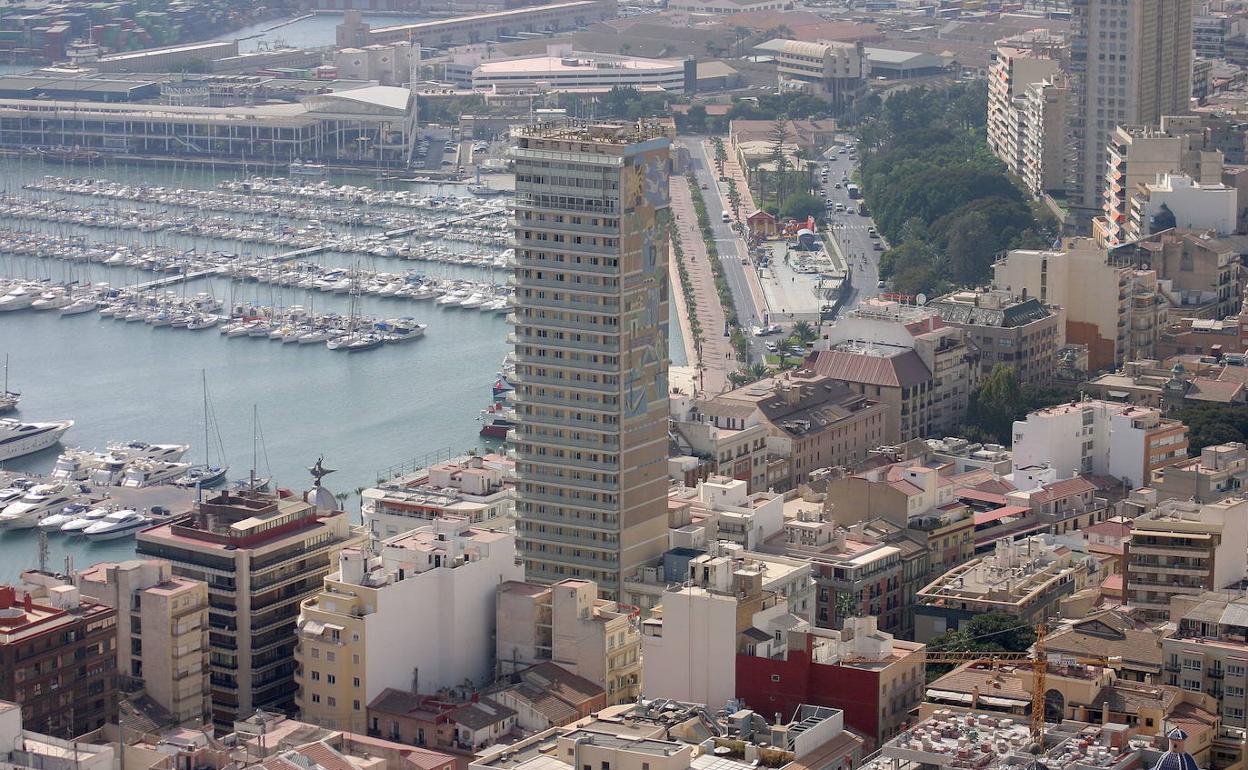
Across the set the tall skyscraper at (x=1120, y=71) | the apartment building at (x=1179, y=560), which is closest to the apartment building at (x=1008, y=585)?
the apartment building at (x=1179, y=560)

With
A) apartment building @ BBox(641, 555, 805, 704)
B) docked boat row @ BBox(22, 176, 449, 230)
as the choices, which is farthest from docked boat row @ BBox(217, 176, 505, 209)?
apartment building @ BBox(641, 555, 805, 704)

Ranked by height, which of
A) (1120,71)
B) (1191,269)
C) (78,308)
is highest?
(1120,71)

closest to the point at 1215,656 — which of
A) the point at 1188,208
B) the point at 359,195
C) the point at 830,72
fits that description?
the point at 1188,208

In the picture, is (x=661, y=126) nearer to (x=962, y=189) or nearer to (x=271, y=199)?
(x=962, y=189)

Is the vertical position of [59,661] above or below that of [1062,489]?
above

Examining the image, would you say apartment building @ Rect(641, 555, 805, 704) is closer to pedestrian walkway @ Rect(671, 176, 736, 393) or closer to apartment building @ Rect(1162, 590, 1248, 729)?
apartment building @ Rect(1162, 590, 1248, 729)

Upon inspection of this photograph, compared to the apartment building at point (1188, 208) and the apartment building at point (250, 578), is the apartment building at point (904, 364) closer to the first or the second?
the apartment building at point (1188, 208)

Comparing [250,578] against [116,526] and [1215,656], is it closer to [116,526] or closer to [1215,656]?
[1215,656]
